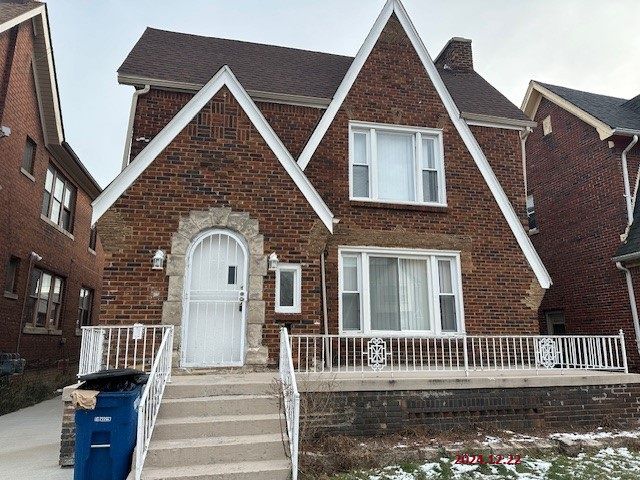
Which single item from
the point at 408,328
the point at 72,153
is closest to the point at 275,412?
the point at 408,328

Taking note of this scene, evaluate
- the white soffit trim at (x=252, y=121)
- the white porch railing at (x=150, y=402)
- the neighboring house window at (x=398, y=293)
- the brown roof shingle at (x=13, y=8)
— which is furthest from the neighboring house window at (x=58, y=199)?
the neighboring house window at (x=398, y=293)

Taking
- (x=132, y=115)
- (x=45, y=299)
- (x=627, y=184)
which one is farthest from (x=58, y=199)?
(x=627, y=184)

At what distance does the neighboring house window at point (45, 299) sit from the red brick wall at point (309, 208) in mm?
6570

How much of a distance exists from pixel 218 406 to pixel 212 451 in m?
0.80

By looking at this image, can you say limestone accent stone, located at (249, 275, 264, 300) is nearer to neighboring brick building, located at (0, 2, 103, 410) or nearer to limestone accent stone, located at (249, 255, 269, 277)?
limestone accent stone, located at (249, 255, 269, 277)

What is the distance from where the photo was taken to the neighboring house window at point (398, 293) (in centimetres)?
930

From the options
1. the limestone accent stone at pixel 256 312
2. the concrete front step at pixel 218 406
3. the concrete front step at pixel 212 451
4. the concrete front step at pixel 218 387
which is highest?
the limestone accent stone at pixel 256 312

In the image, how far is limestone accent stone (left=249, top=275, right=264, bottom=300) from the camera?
7.74m

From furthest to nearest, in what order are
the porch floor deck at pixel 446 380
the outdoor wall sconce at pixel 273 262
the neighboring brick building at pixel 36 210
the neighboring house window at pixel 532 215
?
1. the neighboring house window at pixel 532 215
2. the neighboring brick building at pixel 36 210
3. the outdoor wall sconce at pixel 273 262
4. the porch floor deck at pixel 446 380

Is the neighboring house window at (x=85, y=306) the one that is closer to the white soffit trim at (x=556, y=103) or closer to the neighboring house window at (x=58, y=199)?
the neighboring house window at (x=58, y=199)

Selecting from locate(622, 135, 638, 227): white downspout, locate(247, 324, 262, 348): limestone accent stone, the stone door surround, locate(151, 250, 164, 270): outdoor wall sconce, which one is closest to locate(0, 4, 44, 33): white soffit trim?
the stone door surround

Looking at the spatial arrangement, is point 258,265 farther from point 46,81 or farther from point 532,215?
point 532,215

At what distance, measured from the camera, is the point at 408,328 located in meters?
9.45

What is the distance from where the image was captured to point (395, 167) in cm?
1030
